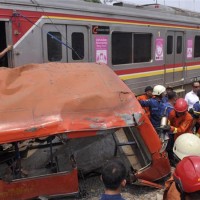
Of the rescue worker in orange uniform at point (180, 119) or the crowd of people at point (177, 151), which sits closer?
the crowd of people at point (177, 151)

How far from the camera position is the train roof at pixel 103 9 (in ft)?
20.0

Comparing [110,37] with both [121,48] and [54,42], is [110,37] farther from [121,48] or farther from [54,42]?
[54,42]

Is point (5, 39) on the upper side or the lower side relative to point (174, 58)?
upper

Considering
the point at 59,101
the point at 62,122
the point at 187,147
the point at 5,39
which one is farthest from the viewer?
the point at 5,39

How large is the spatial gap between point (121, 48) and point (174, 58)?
2.84m

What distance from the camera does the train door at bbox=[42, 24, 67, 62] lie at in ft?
21.1

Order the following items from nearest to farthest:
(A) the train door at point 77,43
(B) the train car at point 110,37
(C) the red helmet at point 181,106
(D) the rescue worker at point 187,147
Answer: (D) the rescue worker at point 187,147 < (C) the red helmet at point 181,106 < (B) the train car at point 110,37 < (A) the train door at point 77,43

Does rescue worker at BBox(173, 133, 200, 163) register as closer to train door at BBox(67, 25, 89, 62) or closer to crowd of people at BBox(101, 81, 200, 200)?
crowd of people at BBox(101, 81, 200, 200)

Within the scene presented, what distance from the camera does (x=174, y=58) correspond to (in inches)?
415

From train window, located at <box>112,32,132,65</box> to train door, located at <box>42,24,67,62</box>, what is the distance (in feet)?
5.26

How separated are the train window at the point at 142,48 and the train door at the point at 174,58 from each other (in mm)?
1029

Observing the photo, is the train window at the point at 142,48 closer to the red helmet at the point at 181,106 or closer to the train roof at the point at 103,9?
the train roof at the point at 103,9

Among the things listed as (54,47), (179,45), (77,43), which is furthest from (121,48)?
(179,45)

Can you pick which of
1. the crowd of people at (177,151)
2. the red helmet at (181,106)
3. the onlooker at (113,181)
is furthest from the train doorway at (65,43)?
the onlooker at (113,181)
